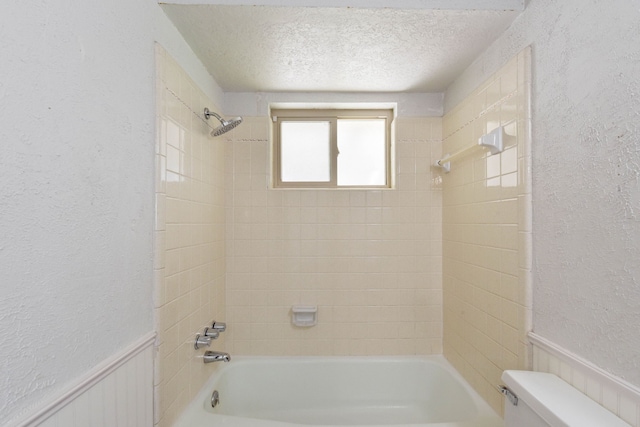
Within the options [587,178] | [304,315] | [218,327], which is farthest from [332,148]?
[587,178]

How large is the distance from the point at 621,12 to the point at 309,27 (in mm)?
1000

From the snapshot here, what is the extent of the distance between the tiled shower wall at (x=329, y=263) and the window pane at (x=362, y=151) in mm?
198

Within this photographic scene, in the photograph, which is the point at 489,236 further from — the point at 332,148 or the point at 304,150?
the point at 304,150

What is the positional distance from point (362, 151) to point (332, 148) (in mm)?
218

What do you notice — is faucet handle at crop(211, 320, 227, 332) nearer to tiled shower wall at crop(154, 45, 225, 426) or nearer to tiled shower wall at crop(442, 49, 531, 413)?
tiled shower wall at crop(154, 45, 225, 426)

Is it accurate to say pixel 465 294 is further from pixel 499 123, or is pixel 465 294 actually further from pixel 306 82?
pixel 306 82

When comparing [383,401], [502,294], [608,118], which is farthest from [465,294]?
[608,118]

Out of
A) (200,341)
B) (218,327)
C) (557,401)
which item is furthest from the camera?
(218,327)

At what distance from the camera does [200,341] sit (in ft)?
5.14

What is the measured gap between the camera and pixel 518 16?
128 cm

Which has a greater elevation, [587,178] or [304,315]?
[587,178]

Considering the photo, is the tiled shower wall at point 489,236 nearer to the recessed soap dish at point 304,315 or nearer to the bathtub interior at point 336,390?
the bathtub interior at point 336,390

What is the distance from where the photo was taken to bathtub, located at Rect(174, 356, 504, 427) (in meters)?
1.92

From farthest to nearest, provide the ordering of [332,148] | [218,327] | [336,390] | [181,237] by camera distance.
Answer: [332,148] → [336,390] → [218,327] → [181,237]
